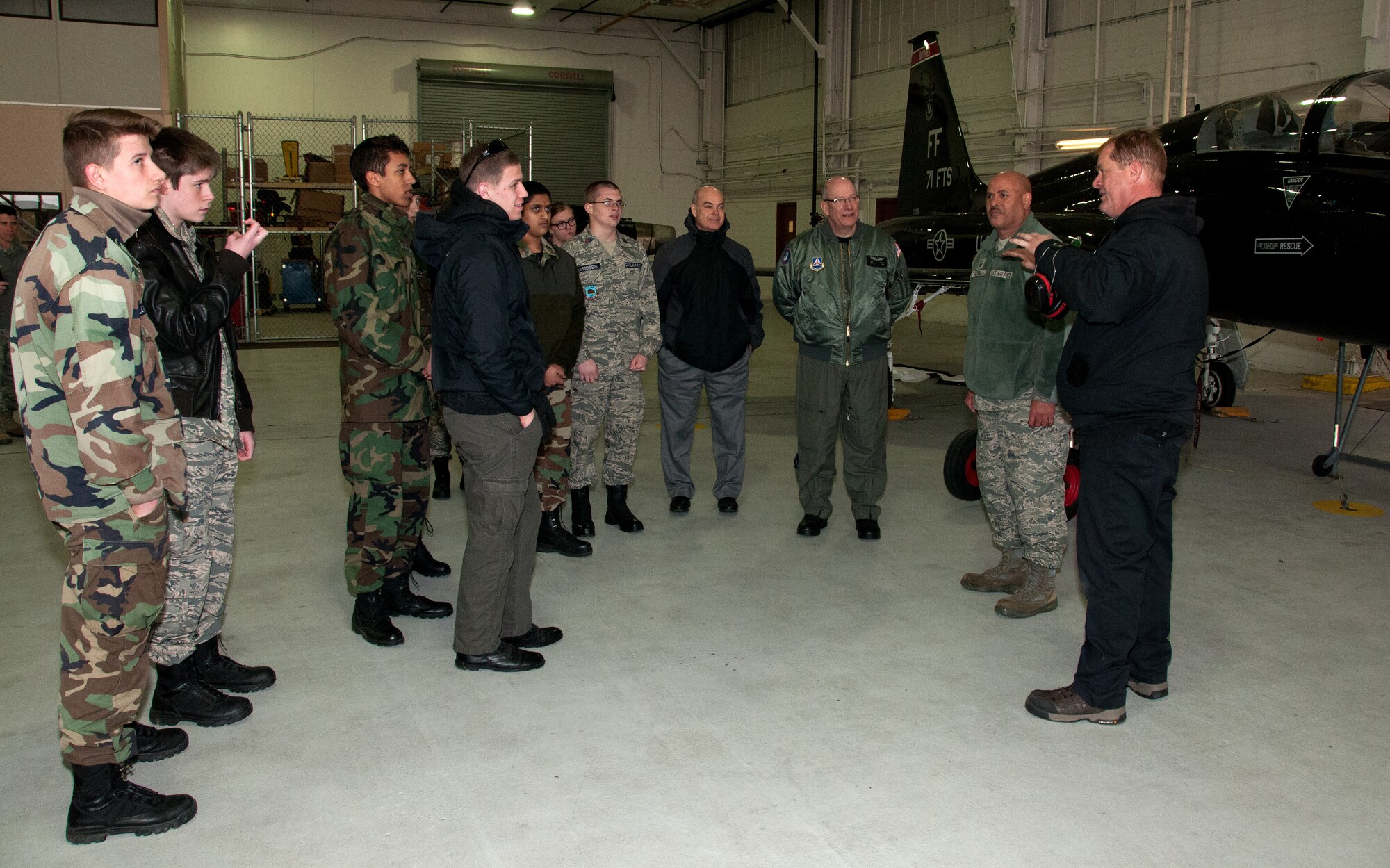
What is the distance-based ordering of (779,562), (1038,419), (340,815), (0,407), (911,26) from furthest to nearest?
(911,26)
(0,407)
(779,562)
(1038,419)
(340,815)

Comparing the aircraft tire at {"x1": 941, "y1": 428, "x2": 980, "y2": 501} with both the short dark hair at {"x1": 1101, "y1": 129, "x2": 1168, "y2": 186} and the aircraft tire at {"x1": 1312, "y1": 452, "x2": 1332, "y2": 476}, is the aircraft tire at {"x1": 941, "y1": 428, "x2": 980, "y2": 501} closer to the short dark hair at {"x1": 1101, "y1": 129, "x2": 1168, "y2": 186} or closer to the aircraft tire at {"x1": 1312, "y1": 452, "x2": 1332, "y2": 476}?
the aircraft tire at {"x1": 1312, "y1": 452, "x2": 1332, "y2": 476}

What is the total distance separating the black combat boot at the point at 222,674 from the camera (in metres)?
3.22

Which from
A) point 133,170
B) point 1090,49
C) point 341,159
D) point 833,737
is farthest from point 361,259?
point 1090,49

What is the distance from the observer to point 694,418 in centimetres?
544

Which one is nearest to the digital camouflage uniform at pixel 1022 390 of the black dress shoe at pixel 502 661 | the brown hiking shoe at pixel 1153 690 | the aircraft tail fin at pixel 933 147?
the brown hiking shoe at pixel 1153 690

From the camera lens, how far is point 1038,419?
12.8 ft

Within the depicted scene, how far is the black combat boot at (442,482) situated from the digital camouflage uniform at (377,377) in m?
2.07

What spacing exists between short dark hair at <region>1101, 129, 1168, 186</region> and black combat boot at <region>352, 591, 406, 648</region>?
2.87 metres

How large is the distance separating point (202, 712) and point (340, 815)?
0.76m

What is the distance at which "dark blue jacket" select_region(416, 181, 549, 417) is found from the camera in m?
3.01

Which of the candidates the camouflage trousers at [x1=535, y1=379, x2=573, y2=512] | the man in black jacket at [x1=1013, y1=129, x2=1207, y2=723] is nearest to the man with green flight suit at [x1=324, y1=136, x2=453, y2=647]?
the camouflage trousers at [x1=535, y1=379, x2=573, y2=512]

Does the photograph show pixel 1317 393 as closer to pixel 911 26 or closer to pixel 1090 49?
pixel 1090 49

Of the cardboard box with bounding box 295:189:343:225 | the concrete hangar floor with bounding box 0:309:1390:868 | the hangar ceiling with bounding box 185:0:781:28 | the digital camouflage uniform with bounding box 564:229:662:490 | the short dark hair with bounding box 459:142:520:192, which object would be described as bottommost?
the concrete hangar floor with bounding box 0:309:1390:868

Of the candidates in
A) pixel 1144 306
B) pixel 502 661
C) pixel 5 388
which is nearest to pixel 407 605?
pixel 502 661
